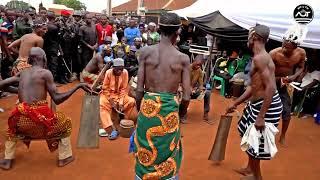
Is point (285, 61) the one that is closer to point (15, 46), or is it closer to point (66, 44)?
point (15, 46)

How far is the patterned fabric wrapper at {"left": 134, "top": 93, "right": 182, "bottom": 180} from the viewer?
8.89 feet

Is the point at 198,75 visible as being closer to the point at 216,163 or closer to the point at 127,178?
the point at 216,163

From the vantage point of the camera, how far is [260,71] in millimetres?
3441

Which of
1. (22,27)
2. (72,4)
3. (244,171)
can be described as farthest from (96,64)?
(72,4)

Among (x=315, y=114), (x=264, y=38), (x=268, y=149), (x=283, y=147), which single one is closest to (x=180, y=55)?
(x=264, y=38)

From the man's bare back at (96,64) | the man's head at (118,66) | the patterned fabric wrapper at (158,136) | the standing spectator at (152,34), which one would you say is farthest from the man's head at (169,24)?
the standing spectator at (152,34)

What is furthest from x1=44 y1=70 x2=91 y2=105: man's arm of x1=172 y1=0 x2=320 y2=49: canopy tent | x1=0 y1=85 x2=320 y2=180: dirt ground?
x1=172 y1=0 x2=320 y2=49: canopy tent

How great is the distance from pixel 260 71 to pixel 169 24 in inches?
47.5

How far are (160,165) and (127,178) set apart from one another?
4.43ft

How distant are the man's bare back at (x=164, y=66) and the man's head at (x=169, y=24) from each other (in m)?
0.10

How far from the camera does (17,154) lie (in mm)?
4496

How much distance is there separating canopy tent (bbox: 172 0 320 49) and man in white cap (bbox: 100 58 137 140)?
12.0 ft

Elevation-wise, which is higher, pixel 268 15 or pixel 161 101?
pixel 268 15

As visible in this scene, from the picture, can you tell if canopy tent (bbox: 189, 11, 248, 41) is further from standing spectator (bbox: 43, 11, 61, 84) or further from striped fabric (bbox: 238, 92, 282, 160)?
striped fabric (bbox: 238, 92, 282, 160)
